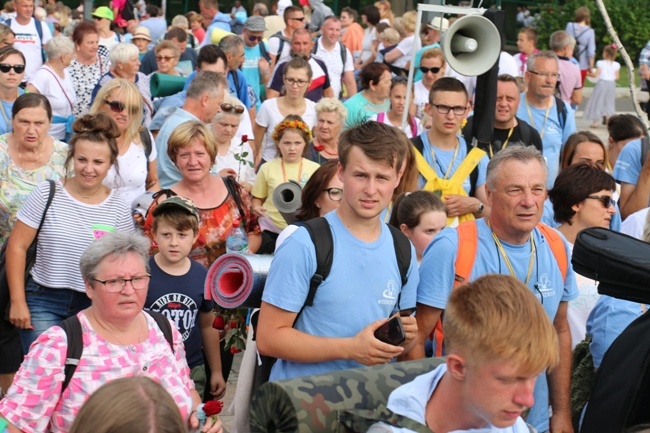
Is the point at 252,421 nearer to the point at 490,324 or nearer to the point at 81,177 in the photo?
the point at 490,324

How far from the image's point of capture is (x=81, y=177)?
5855 mm

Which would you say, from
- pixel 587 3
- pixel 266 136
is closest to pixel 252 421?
pixel 266 136

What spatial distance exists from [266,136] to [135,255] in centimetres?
512

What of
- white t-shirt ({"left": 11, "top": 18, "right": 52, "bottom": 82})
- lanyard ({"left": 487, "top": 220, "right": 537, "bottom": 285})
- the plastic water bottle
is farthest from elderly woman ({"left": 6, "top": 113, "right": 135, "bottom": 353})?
white t-shirt ({"left": 11, "top": 18, "right": 52, "bottom": 82})

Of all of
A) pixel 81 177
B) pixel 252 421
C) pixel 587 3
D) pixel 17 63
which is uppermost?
pixel 587 3

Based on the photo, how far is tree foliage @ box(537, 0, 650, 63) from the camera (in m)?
27.3

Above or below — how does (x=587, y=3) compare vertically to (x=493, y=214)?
above

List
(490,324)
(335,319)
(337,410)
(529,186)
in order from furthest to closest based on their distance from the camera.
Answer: (529,186)
(335,319)
(337,410)
(490,324)

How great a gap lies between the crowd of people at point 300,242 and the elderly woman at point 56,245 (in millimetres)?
11

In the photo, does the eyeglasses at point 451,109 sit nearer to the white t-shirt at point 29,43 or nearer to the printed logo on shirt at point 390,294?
the printed logo on shirt at point 390,294

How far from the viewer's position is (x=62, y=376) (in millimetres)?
4176

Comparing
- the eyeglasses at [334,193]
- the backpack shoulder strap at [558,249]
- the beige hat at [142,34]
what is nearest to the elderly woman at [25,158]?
the eyeglasses at [334,193]

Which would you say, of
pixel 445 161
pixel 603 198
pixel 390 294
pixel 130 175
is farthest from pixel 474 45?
pixel 390 294

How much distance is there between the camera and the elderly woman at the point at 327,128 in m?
8.59
